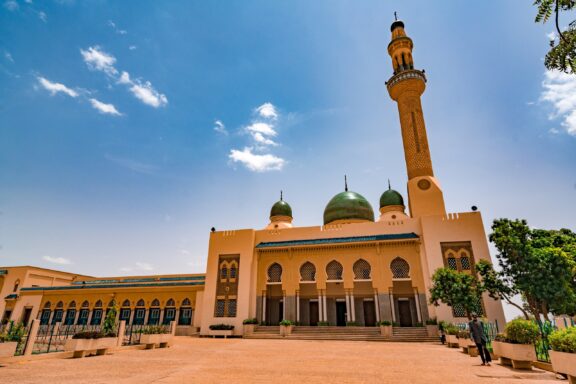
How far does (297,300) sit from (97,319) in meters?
17.7

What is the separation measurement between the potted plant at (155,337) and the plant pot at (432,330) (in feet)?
44.6

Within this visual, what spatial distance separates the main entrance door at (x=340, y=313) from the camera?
73.2ft

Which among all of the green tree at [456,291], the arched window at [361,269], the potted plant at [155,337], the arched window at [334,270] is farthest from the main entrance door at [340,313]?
the potted plant at [155,337]

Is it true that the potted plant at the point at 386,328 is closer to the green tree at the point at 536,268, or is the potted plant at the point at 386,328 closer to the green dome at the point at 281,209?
the green tree at the point at 536,268

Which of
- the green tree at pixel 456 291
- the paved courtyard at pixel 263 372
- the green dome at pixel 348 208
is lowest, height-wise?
the paved courtyard at pixel 263 372

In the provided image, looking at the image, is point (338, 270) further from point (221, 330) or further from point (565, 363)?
point (565, 363)

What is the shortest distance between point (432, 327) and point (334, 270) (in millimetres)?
6825

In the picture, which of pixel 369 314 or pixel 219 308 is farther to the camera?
pixel 219 308

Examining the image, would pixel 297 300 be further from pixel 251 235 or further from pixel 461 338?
pixel 461 338

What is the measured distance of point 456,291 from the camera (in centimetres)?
1542

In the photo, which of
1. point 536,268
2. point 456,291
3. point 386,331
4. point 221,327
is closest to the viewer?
point 536,268

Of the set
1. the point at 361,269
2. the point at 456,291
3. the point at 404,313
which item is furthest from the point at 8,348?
the point at 404,313

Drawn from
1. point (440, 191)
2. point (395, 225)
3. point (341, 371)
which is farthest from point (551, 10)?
point (440, 191)

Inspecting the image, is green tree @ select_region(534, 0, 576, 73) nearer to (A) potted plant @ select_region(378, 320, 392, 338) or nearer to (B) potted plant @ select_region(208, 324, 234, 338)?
(A) potted plant @ select_region(378, 320, 392, 338)
